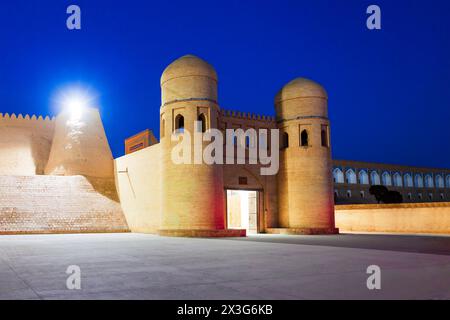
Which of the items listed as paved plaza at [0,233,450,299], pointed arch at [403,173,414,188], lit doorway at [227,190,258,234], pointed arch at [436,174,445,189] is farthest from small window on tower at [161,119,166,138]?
pointed arch at [436,174,445,189]

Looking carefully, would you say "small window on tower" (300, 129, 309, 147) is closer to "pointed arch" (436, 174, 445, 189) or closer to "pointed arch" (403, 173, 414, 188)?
"pointed arch" (403, 173, 414, 188)

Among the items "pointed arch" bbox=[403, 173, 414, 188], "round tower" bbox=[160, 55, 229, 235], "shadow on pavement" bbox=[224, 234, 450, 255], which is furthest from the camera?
"pointed arch" bbox=[403, 173, 414, 188]

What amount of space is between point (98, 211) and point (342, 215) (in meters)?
13.4

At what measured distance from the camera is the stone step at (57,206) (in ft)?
70.6

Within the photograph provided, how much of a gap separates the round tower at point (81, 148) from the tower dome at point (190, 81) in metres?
10.2

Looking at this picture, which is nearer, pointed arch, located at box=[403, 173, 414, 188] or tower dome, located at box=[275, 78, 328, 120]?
tower dome, located at box=[275, 78, 328, 120]

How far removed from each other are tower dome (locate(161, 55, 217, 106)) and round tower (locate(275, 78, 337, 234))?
4580 millimetres

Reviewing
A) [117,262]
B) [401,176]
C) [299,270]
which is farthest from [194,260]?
[401,176]

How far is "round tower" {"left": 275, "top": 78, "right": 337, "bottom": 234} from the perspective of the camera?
21.3 m

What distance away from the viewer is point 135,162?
2348cm

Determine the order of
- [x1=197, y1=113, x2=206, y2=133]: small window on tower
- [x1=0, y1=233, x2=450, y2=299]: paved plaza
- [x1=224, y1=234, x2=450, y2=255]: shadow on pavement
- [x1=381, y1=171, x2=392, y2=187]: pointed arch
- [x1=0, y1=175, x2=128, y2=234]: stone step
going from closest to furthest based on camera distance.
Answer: [x1=0, y1=233, x2=450, y2=299]: paved plaza → [x1=224, y1=234, x2=450, y2=255]: shadow on pavement → [x1=197, y1=113, x2=206, y2=133]: small window on tower → [x1=0, y1=175, x2=128, y2=234]: stone step → [x1=381, y1=171, x2=392, y2=187]: pointed arch

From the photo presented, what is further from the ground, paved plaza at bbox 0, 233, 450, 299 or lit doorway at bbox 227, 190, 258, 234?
lit doorway at bbox 227, 190, 258, 234

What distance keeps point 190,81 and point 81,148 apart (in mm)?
11966

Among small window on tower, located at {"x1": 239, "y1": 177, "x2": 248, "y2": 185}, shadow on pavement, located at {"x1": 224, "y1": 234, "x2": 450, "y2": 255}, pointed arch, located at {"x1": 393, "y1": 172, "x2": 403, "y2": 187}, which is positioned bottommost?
shadow on pavement, located at {"x1": 224, "y1": 234, "x2": 450, "y2": 255}
